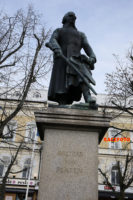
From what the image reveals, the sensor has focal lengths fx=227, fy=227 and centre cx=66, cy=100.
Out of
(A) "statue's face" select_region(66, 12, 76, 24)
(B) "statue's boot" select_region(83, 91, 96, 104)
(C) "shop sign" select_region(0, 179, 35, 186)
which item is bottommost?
(C) "shop sign" select_region(0, 179, 35, 186)

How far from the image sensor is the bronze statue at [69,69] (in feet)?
17.2

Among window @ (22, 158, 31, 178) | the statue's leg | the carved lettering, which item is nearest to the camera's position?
the carved lettering

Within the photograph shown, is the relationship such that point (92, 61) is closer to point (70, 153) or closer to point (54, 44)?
point (54, 44)

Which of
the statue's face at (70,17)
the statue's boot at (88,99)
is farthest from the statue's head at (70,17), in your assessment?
the statue's boot at (88,99)

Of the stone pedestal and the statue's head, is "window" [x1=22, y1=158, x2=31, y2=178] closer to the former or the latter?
the statue's head

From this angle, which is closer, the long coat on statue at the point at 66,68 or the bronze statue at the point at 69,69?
the bronze statue at the point at 69,69

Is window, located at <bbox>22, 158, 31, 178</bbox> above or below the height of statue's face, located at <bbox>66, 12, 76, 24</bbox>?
below

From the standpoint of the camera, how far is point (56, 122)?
14.7 feet

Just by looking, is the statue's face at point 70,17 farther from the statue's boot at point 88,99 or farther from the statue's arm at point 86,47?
the statue's boot at point 88,99

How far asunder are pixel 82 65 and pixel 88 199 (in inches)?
115

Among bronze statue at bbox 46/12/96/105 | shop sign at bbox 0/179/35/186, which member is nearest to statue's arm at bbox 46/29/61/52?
bronze statue at bbox 46/12/96/105

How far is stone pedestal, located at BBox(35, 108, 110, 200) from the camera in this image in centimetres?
402

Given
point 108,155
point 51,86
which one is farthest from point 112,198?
point 51,86

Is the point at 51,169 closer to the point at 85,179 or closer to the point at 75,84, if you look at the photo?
the point at 85,179
